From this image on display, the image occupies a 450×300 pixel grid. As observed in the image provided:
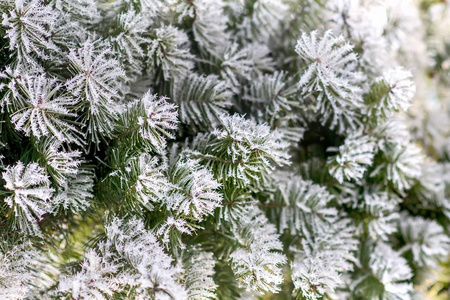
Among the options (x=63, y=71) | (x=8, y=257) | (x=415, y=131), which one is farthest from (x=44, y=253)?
(x=415, y=131)

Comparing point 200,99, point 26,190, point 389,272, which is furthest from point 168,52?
point 389,272

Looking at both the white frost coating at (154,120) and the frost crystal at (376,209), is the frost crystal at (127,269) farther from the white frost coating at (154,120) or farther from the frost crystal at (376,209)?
the frost crystal at (376,209)

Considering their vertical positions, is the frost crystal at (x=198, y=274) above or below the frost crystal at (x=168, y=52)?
below

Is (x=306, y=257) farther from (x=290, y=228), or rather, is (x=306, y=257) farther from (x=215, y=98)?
(x=215, y=98)

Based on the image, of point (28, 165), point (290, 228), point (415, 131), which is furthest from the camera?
point (415, 131)

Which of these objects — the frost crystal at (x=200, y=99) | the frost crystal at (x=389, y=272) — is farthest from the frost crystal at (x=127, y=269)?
the frost crystal at (x=389, y=272)

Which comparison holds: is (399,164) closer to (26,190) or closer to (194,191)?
(194,191)

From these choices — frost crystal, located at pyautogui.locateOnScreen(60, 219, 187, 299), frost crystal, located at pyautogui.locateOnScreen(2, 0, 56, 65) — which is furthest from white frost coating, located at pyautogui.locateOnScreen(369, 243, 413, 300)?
frost crystal, located at pyautogui.locateOnScreen(2, 0, 56, 65)

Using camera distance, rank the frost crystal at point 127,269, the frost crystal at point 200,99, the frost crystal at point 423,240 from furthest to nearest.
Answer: the frost crystal at point 423,240, the frost crystal at point 200,99, the frost crystal at point 127,269
